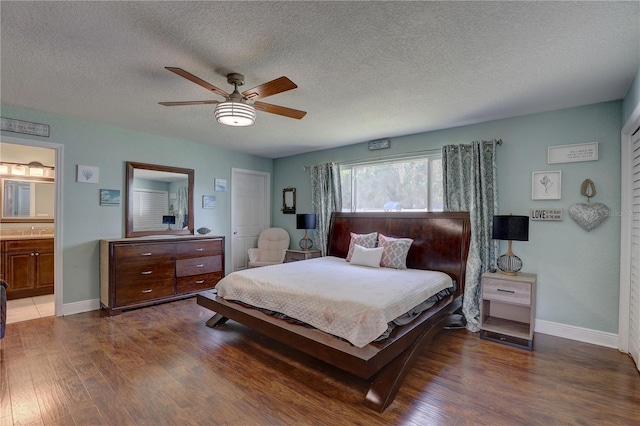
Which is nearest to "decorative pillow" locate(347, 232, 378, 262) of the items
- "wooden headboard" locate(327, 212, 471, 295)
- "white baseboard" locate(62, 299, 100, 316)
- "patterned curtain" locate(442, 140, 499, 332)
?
"wooden headboard" locate(327, 212, 471, 295)

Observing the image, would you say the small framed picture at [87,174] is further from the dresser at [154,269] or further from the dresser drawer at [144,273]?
the dresser drawer at [144,273]

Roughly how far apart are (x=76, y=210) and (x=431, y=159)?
4744 mm

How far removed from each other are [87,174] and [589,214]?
585cm

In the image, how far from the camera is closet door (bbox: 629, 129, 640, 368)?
2562 millimetres

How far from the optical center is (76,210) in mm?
3812

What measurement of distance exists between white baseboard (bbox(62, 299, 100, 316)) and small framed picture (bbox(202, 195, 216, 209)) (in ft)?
6.57

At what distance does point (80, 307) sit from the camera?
3854 millimetres

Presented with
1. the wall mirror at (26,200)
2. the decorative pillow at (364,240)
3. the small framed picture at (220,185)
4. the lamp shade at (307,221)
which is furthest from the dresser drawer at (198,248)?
the wall mirror at (26,200)

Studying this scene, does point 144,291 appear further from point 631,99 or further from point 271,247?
point 631,99

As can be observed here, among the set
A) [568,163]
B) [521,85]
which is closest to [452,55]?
[521,85]

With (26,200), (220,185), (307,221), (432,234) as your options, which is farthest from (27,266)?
(432,234)

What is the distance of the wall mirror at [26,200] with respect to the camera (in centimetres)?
475

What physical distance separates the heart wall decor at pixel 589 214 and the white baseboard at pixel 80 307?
19.1 ft

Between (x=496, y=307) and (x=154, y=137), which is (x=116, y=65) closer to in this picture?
(x=154, y=137)
